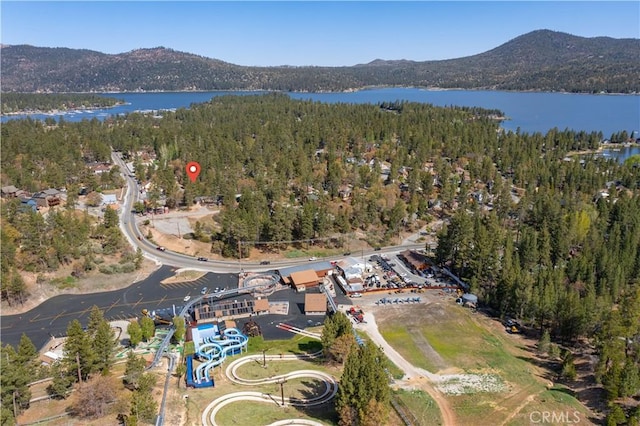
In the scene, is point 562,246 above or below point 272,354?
above

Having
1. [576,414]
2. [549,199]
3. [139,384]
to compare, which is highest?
[549,199]

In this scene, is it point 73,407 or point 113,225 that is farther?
point 113,225

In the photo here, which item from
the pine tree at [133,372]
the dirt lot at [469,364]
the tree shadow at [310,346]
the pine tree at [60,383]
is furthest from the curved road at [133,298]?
the dirt lot at [469,364]

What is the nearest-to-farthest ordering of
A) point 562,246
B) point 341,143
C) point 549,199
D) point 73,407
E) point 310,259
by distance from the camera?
point 73,407 < point 562,246 < point 310,259 < point 549,199 < point 341,143

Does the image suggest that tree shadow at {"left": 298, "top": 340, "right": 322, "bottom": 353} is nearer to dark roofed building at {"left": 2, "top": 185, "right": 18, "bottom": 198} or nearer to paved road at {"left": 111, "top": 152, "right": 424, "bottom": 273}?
paved road at {"left": 111, "top": 152, "right": 424, "bottom": 273}

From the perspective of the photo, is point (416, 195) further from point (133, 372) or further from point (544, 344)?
point (133, 372)

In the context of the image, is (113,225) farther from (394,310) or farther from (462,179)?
(462,179)

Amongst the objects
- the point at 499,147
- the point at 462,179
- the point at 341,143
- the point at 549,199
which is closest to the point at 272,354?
the point at 549,199

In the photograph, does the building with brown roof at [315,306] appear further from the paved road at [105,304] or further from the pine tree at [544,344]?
the pine tree at [544,344]
